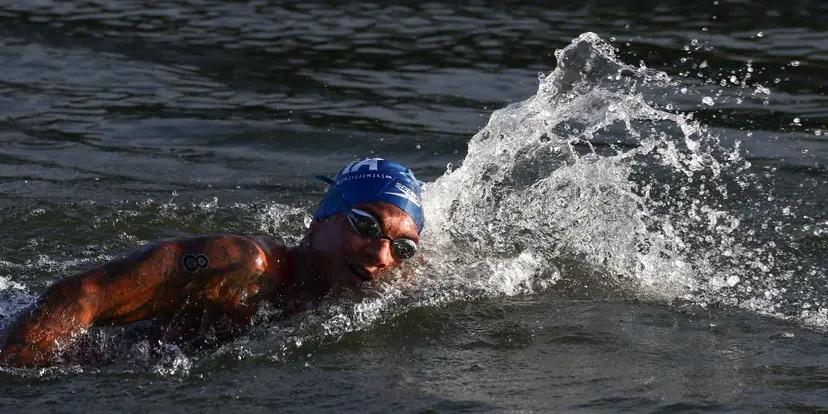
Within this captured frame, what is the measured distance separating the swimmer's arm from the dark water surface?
7.2 inches

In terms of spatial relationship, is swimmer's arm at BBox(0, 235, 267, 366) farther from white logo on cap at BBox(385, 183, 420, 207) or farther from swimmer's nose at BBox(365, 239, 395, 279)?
white logo on cap at BBox(385, 183, 420, 207)

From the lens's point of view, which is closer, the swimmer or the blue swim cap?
the swimmer

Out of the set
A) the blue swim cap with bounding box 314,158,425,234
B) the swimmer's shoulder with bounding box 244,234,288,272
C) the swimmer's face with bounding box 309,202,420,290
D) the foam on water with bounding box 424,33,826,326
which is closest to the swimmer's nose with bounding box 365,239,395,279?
the swimmer's face with bounding box 309,202,420,290

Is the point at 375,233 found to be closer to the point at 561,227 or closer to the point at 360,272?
the point at 360,272

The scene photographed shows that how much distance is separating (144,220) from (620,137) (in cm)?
444

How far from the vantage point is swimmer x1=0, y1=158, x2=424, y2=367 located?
6.05 meters

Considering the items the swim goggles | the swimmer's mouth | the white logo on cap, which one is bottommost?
the swimmer's mouth

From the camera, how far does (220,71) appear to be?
14859 mm

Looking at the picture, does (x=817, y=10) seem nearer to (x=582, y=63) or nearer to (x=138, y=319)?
(x=582, y=63)

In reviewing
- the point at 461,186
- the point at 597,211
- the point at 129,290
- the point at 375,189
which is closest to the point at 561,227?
the point at 597,211

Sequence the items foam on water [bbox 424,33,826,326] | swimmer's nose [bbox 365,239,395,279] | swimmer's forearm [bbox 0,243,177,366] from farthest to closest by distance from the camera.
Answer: foam on water [bbox 424,33,826,326] → swimmer's nose [bbox 365,239,395,279] → swimmer's forearm [bbox 0,243,177,366]

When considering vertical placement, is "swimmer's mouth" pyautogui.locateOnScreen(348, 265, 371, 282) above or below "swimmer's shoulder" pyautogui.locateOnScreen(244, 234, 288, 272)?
below

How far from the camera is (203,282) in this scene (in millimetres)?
6402

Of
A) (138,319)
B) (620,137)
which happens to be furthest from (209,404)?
(620,137)
